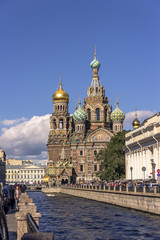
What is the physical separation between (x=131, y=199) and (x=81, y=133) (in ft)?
270

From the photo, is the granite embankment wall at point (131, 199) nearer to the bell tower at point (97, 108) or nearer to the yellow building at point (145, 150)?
the yellow building at point (145, 150)

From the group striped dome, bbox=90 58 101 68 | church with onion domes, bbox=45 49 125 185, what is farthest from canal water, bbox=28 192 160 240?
striped dome, bbox=90 58 101 68

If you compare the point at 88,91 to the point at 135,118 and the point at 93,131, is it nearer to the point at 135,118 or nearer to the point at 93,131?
the point at 93,131

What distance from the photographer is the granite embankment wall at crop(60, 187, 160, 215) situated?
107 ft

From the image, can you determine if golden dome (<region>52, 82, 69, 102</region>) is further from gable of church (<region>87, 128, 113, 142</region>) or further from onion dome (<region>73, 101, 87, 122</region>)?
gable of church (<region>87, 128, 113, 142</region>)

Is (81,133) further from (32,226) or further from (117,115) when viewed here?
(32,226)

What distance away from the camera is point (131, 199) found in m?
39.7

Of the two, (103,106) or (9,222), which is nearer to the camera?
(9,222)

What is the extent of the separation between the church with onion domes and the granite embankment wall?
55.7 metres

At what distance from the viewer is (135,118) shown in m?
108

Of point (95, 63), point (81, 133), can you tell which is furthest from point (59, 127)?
point (95, 63)

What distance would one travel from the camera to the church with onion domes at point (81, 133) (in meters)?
121

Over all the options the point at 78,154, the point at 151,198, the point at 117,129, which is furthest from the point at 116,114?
the point at 151,198

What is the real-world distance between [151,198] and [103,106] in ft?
305
